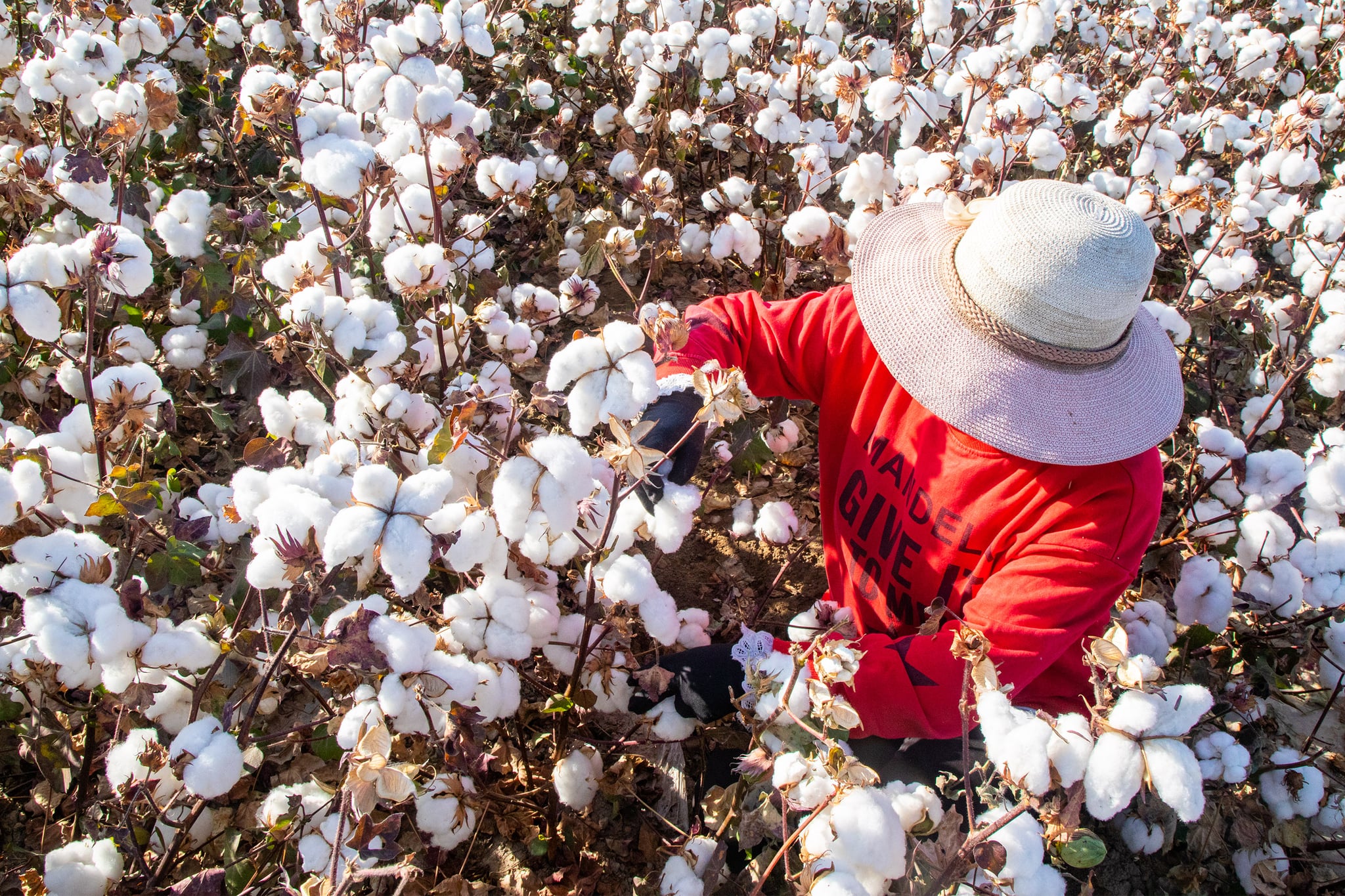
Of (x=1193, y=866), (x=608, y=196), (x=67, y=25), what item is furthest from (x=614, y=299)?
(x=1193, y=866)

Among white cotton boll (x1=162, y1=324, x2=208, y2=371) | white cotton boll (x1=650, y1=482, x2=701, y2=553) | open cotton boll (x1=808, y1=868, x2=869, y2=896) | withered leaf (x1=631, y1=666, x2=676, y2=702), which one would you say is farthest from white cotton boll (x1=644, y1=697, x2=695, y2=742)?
white cotton boll (x1=162, y1=324, x2=208, y2=371)

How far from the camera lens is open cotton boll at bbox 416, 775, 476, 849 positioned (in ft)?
4.99

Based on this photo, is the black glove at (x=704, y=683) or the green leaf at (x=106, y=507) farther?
the black glove at (x=704, y=683)

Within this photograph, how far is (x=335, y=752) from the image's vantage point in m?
1.64

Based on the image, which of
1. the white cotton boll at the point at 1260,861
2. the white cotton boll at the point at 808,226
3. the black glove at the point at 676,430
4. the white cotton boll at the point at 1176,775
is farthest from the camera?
the white cotton boll at the point at 808,226

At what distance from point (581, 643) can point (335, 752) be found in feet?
1.84

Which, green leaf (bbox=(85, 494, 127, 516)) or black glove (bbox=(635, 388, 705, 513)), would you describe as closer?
green leaf (bbox=(85, 494, 127, 516))

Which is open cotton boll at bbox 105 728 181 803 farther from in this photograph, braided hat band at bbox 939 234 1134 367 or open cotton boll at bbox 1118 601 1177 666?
open cotton boll at bbox 1118 601 1177 666

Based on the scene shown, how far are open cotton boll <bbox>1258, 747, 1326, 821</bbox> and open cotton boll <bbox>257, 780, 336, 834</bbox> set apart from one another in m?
2.10

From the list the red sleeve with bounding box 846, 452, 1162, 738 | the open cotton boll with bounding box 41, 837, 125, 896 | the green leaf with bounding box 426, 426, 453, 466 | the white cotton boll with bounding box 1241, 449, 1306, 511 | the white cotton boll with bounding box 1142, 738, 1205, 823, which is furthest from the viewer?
the white cotton boll with bounding box 1241, 449, 1306, 511

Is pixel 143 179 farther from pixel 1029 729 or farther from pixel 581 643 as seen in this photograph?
pixel 1029 729

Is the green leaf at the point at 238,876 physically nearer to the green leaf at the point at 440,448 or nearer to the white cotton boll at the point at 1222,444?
the green leaf at the point at 440,448

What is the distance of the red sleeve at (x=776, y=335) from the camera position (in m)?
1.97

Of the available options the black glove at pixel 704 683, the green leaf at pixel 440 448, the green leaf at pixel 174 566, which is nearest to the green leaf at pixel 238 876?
the green leaf at pixel 174 566
